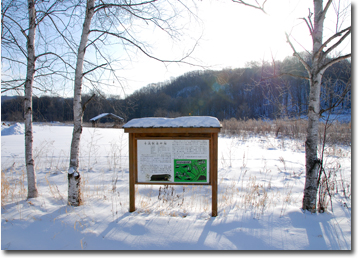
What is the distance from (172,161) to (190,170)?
0.33m

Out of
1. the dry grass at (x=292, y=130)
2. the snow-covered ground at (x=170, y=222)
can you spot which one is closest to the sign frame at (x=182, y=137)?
the snow-covered ground at (x=170, y=222)

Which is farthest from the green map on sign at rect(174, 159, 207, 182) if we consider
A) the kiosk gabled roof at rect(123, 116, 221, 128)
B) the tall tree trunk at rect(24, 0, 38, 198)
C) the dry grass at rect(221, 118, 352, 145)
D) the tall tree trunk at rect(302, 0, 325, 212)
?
the dry grass at rect(221, 118, 352, 145)

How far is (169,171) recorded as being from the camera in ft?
10.8

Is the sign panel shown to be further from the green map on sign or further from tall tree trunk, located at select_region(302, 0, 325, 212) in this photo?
tall tree trunk, located at select_region(302, 0, 325, 212)

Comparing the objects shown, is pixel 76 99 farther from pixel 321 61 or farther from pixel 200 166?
A: pixel 321 61

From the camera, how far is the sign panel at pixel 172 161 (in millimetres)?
3219

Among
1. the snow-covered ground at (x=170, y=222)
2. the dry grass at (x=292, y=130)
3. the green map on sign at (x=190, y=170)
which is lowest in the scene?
the snow-covered ground at (x=170, y=222)

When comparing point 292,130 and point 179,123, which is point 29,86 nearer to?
point 179,123

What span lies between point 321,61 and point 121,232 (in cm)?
403

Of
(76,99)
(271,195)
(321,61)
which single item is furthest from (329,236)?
(76,99)

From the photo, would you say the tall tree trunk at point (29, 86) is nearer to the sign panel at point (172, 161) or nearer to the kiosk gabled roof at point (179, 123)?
the kiosk gabled roof at point (179, 123)

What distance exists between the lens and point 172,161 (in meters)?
3.29

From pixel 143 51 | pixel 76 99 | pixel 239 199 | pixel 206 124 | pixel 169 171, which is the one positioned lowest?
pixel 239 199

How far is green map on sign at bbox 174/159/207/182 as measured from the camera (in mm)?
3215
